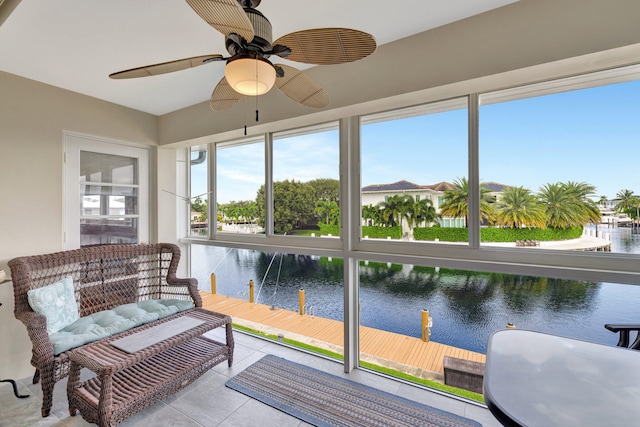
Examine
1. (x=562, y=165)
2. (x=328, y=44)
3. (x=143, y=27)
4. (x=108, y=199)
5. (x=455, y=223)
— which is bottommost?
(x=455, y=223)

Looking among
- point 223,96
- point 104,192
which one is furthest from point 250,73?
point 104,192

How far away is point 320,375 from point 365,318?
0.63 meters

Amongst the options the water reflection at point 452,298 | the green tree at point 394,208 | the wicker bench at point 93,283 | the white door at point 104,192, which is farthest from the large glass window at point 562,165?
the white door at point 104,192

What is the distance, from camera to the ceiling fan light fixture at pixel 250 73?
3.86ft

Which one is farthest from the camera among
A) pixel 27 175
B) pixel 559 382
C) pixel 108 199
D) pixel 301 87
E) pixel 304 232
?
pixel 108 199

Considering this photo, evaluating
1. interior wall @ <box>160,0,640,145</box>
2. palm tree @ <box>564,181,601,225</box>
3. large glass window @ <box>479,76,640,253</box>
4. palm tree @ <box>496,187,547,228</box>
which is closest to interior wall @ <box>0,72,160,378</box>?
interior wall @ <box>160,0,640,145</box>

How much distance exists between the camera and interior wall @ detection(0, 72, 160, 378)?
2406mm

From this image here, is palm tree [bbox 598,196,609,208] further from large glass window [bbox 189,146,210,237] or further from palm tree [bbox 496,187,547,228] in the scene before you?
large glass window [bbox 189,146,210,237]

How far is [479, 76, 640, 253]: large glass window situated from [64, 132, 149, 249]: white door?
3828 mm

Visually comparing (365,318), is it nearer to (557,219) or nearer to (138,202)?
(557,219)

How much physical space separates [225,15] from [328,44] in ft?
1.37

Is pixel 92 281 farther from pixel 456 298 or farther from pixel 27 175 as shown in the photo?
pixel 456 298

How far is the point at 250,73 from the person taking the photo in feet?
3.86

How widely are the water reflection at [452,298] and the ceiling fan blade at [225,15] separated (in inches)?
79.3
